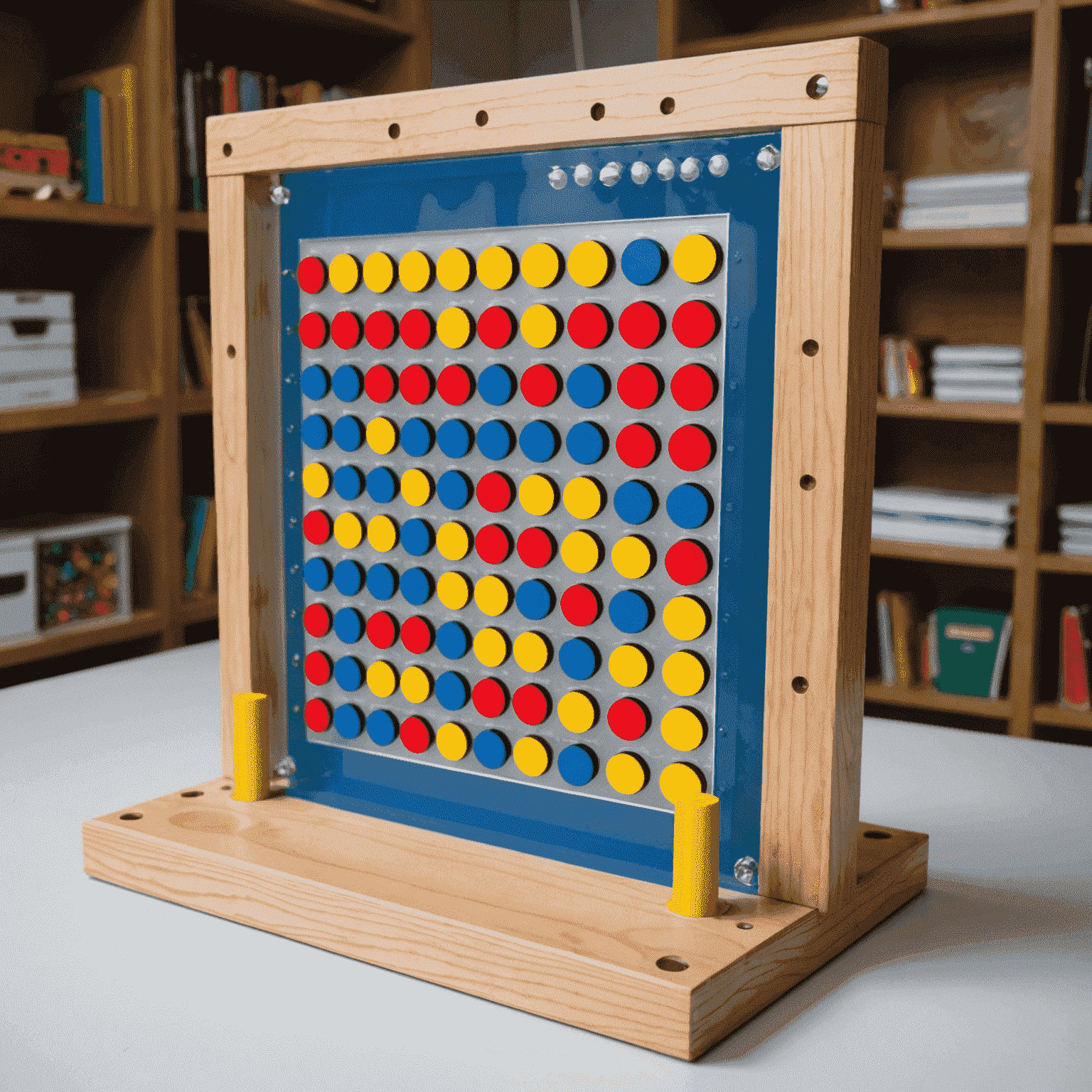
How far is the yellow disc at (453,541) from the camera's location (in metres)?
0.79

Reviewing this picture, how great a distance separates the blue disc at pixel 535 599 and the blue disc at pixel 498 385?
0.12 m

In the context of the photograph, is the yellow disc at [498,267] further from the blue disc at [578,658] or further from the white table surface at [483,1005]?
the white table surface at [483,1005]

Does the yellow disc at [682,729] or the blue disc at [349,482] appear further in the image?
the blue disc at [349,482]

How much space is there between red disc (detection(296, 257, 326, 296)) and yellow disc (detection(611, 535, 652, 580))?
0.30 m

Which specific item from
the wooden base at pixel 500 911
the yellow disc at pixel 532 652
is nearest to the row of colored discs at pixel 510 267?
the yellow disc at pixel 532 652

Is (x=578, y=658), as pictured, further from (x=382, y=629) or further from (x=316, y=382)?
(x=316, y=382)

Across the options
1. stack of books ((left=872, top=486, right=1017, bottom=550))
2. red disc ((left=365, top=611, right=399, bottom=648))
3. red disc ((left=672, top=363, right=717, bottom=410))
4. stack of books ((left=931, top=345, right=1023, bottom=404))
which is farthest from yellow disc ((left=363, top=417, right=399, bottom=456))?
stack of books ((left=931, top=345, right=1023, bottom=404))

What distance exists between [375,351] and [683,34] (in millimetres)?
2362

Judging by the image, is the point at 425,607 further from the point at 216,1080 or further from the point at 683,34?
the point at 683,34

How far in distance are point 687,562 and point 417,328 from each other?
0.81 ft

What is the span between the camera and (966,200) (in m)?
2.58

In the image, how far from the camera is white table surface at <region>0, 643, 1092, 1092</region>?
539 mm

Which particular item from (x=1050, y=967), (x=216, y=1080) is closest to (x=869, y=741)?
(x=1050, y=967)

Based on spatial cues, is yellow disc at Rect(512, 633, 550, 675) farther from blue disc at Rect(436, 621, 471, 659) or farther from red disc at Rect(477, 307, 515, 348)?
red disc at Rect(477, 307, 515, 348)
